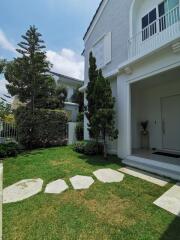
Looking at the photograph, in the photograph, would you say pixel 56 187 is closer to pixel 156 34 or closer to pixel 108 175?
pixel 108 175

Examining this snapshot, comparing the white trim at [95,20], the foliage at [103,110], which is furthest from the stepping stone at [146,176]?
the white trim at [95,20]

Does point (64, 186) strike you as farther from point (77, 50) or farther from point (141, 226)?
point (77, 50)

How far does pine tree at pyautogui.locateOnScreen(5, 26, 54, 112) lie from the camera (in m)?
10.3

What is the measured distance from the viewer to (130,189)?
13.8ft

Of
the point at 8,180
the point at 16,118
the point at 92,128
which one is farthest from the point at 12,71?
the point at 8,180

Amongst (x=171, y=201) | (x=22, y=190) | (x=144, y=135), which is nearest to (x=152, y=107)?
(x=144, y=135)

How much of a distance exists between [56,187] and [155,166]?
3415 millimetres

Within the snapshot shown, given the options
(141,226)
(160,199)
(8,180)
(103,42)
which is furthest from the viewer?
(103,42)

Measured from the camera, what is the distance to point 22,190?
421 centimetres

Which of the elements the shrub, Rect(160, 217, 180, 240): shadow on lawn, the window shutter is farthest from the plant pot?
Rect(160, 217, 180, 240): shadow on lawn

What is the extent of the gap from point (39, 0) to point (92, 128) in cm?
668

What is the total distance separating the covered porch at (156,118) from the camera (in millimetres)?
7348

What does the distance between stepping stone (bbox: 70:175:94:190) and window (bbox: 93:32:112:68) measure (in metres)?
6.37

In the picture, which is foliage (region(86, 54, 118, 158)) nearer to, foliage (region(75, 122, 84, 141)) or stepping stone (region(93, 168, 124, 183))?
stepping stone (region(93, 168, 124, 183))
